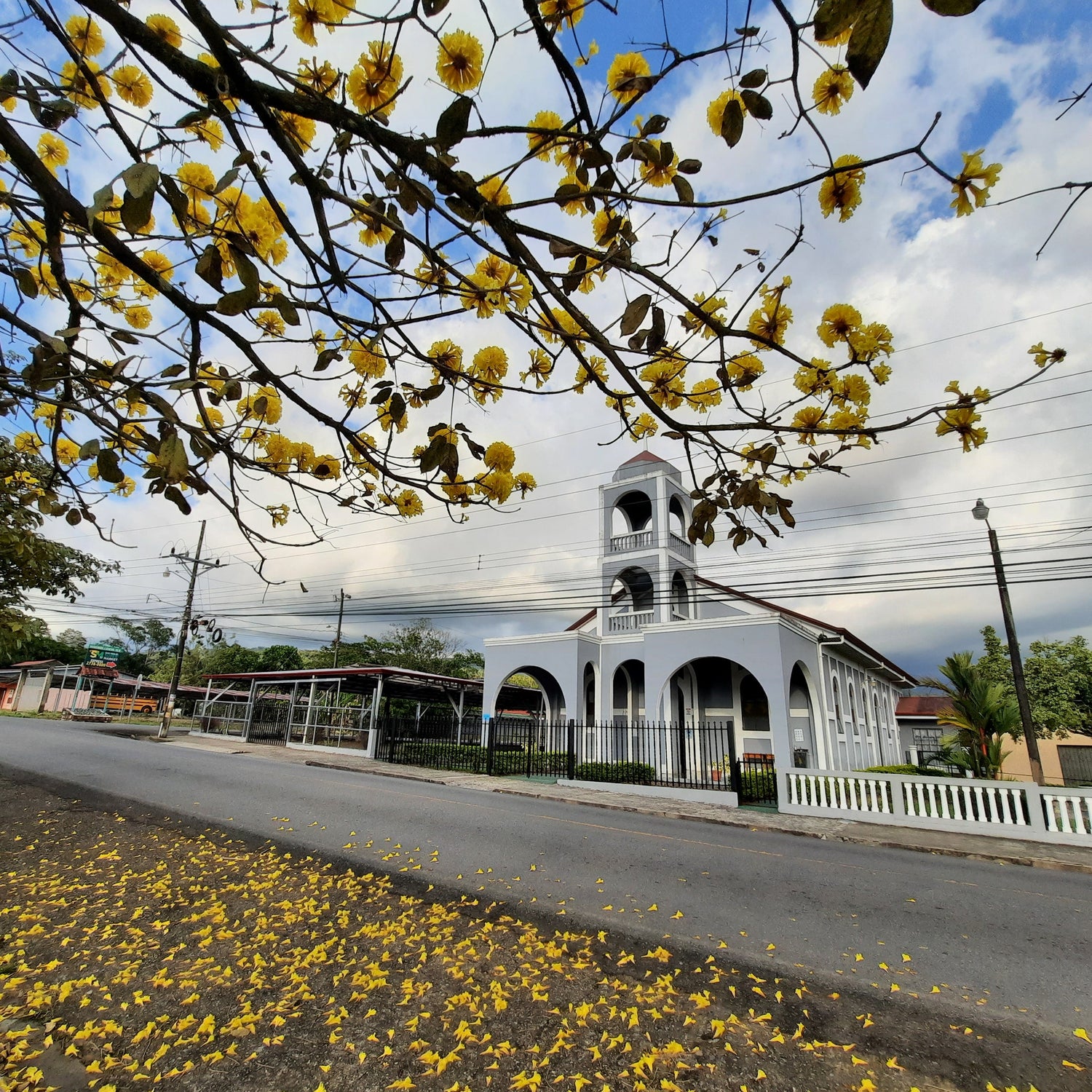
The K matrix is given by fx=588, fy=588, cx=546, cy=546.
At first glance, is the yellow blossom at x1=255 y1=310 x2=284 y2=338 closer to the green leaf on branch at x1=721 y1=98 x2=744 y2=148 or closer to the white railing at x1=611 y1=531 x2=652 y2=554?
the green leaf on branch at x1=721 y1=98 x2=744 y2=148

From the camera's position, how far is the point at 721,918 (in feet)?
14.0

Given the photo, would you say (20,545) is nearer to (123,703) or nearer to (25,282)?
(25,282)

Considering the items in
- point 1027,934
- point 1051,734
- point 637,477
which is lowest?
point 1027,934

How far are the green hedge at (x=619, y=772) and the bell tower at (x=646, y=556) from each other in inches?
163

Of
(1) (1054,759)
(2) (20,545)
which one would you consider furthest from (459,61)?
(1) (1054,759)

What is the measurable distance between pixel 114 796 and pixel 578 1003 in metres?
7.95

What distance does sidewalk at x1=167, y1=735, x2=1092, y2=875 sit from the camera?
24.1 feet

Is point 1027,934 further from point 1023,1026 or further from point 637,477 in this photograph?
point 637,477

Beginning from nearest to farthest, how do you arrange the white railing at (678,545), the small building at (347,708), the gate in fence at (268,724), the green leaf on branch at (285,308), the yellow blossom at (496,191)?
1. the green leaf on branch at (285,308)
2. the yellow blossom at (496,191)
3. the white railing at (678,545)
4. the small building at (347,708)
5. the gate in fence at (268,724)

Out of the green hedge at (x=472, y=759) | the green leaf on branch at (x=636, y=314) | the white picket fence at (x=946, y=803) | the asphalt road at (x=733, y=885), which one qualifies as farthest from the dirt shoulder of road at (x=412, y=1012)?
the green hedge at (x=472, y=759)

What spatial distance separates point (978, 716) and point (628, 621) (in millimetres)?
8014

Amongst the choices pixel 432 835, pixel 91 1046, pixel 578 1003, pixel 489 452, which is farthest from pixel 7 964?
pixel 432 835

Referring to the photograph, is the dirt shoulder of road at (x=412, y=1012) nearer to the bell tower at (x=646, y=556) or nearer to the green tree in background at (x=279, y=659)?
the bell tower at (x=646, y=556)

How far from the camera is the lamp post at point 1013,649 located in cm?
1147
